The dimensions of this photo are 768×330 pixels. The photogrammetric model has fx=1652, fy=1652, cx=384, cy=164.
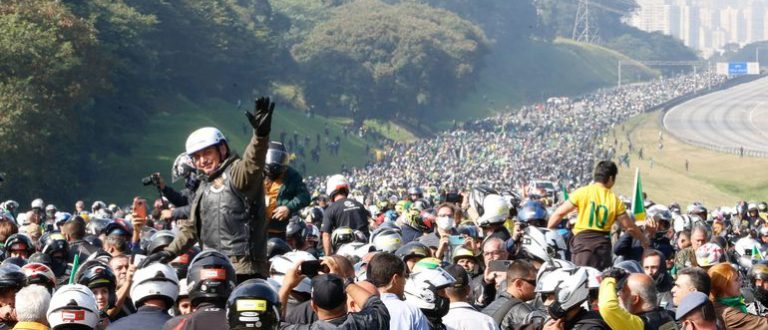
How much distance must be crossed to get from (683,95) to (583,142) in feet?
186

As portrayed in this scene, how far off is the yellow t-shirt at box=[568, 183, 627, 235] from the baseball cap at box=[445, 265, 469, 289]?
453 cm

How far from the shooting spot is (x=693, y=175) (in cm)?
8544

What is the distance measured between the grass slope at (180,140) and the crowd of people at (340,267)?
49.7m

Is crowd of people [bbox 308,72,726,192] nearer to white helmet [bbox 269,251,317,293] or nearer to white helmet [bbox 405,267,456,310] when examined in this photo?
white helmet [bbox 269,251,317,293]

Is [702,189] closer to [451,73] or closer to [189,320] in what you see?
[451,73]

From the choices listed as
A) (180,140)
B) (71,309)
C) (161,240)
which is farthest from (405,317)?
(180,140)

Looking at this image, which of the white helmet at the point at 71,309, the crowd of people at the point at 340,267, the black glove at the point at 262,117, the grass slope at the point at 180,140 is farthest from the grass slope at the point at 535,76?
the white helmet at the point at 71,309

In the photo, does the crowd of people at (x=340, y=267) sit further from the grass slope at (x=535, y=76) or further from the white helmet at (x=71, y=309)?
the grass slope at (x=535, y=76)

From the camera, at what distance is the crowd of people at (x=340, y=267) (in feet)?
29.2

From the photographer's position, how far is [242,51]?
315 feet

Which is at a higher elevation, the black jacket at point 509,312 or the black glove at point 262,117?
the black glove at point 262,117

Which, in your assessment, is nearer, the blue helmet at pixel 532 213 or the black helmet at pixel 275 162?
the black helmet at pixel 275 162

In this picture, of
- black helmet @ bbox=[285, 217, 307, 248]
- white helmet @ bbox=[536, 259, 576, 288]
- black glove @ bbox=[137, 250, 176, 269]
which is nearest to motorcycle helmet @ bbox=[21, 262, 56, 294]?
black glove @ bbox=[137, 250, 176, 269]

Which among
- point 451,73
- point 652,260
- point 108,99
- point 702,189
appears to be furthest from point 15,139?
point 451,73
